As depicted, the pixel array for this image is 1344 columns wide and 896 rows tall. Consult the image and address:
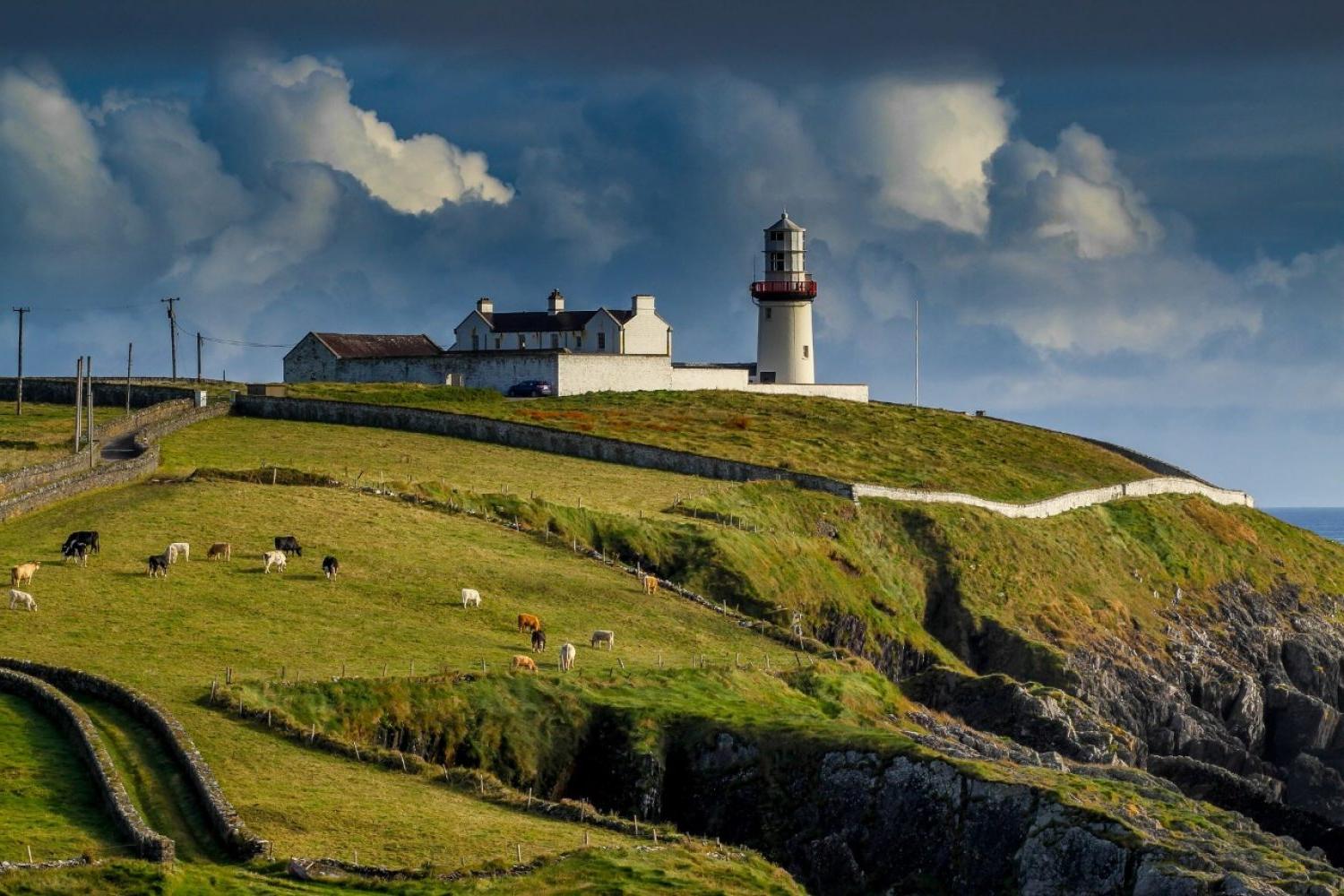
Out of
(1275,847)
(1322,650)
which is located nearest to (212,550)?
(1275,847)

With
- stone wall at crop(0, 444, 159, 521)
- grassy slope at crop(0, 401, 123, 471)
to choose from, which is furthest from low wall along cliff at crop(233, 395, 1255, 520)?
stone wall at crop(0, 444, 159, 521)

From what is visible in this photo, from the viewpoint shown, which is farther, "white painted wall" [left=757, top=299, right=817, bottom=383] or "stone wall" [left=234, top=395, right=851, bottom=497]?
"white painted wall" [left=757, top=299, right=817, bottom=383]

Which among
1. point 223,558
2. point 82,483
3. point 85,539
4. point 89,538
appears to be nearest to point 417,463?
point 82,483

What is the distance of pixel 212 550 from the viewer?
73.1m

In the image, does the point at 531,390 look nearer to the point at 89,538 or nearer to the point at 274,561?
the point at 274,561

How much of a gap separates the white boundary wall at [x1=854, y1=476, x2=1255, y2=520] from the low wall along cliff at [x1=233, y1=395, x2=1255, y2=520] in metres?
0.05

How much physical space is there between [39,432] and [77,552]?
128 feet

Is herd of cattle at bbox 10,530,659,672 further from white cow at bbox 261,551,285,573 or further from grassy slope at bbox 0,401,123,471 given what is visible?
grassy slope at bbox 0,401,123,471

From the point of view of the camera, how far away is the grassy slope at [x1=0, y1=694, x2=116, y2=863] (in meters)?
42.8

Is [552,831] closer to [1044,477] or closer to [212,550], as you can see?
[212,550]

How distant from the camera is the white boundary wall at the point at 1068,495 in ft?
352

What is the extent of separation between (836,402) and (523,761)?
91.6 meters

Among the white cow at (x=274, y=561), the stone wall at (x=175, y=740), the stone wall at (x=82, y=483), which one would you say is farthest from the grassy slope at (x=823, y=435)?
the stone wall at (x=175, y=740)

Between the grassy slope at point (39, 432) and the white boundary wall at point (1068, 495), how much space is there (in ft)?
132
